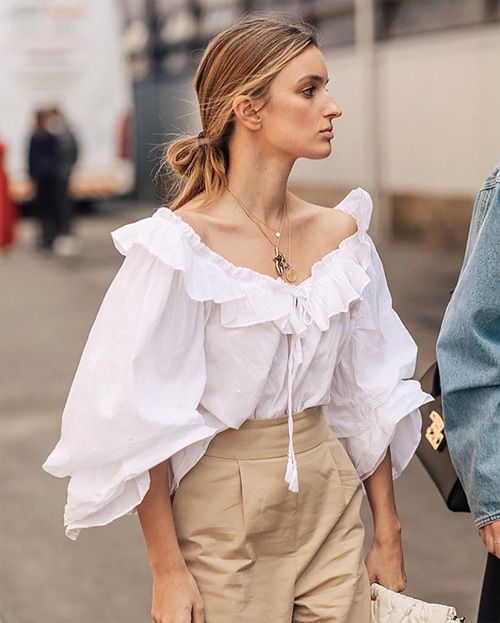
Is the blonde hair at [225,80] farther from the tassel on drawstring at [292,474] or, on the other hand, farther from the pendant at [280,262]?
the tassel on drawstring at [292,474]

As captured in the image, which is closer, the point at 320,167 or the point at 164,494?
the point at 164,494

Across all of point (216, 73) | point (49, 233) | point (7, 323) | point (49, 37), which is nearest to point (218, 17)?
point (49, 37)

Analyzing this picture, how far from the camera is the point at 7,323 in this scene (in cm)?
1095

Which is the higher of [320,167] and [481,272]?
[481,272]

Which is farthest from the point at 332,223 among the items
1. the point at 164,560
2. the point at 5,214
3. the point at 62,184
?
the point at 62,184

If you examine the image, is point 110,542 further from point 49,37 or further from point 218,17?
point 218,17

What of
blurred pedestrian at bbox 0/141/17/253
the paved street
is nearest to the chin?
the paved street

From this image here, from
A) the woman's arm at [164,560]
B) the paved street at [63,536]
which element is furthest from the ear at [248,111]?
the paved street at [63,536]

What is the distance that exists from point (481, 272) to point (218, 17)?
1835 centimetres

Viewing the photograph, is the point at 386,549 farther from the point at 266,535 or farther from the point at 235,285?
the point at 235,285

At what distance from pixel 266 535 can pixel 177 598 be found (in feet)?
0.70

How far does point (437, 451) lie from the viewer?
2.74 meters

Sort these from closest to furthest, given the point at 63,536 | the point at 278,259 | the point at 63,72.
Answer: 1. the point at 278,259
2. the point at 63,536
3. the point at 63,72

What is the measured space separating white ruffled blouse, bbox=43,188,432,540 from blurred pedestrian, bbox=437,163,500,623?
0.79 ft
